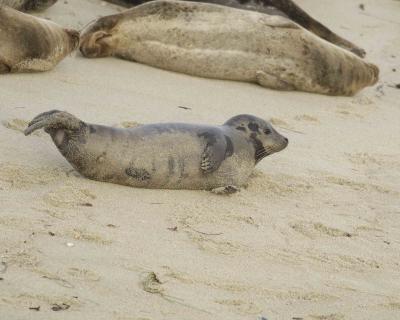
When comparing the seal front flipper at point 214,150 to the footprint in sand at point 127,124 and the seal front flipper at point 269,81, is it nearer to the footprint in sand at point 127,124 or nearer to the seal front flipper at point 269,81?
the footprint in sand at point 127,124

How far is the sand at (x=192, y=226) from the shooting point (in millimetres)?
3443

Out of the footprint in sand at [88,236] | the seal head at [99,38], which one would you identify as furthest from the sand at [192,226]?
the seal head at [99,38]

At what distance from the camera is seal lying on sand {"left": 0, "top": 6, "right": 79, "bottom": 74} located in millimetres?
6340

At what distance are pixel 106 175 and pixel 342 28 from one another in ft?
19.7

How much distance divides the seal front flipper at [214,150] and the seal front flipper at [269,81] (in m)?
2.59

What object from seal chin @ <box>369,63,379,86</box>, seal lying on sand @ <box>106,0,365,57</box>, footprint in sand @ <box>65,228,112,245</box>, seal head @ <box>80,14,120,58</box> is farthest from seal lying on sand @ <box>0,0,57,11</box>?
footprint in sand @ <box>65,228,112,245</box>

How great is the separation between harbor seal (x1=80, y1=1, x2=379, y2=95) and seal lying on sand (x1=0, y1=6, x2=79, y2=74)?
1.84ft

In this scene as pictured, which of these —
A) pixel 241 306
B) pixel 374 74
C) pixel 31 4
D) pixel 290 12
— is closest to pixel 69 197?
pixel 241 306

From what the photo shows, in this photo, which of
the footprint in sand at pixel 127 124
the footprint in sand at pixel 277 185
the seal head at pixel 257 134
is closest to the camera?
the footprint in sand at pixel 277 185

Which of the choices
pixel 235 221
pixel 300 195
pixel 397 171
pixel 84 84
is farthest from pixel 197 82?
pixel 235 221

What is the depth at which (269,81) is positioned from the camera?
7473 millimetres

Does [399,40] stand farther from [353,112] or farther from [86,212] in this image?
[86,212]

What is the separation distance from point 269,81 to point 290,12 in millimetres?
1845

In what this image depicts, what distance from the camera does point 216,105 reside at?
675 cm
